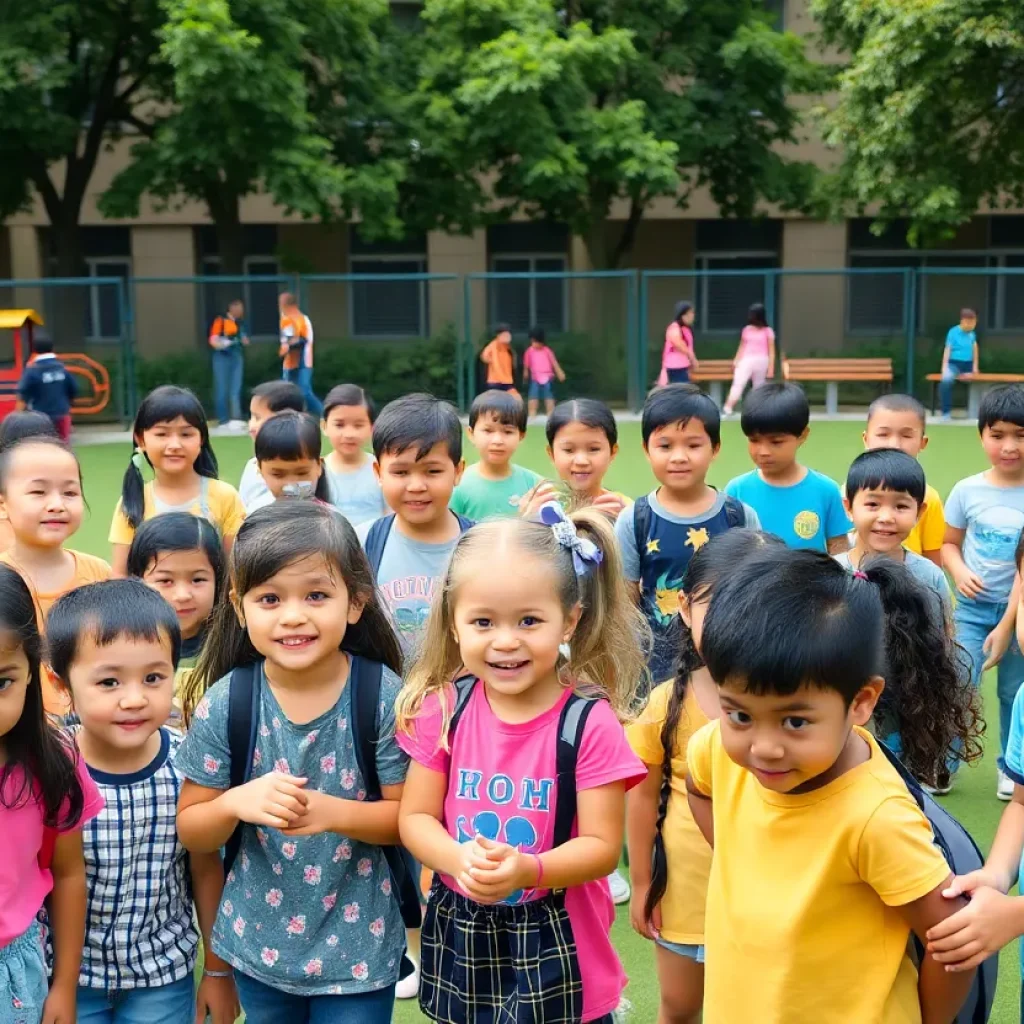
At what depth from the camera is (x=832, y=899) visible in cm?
205

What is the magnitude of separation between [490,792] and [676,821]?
575 millimetres

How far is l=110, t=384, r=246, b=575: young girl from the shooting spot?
4.79 metres

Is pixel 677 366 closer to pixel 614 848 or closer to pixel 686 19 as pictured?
pixel 686 19

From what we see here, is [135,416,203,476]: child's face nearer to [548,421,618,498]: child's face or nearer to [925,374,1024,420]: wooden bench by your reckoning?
[548,421,618,498]: child's face

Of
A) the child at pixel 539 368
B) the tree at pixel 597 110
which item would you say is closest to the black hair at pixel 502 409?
the child at pixel 539 368

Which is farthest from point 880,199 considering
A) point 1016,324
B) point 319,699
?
point 319,699

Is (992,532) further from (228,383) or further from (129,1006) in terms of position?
(228,383)

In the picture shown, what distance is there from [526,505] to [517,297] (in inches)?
729

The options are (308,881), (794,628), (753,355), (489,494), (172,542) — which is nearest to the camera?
(794,628)

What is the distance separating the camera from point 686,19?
2250cm

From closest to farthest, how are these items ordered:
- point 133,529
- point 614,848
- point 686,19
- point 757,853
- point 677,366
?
1. point 757,853
2. point 614,848
3. point 133,529
4. point 677,366
5. point 686,19

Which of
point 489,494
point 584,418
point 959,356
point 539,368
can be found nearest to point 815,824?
point 584,418

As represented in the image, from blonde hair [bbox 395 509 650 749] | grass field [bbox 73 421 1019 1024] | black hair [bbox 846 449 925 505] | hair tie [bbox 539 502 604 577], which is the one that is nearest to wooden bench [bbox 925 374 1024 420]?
grass field [bbox 73 421 1019 1024]

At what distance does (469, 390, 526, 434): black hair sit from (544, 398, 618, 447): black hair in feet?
1.32
